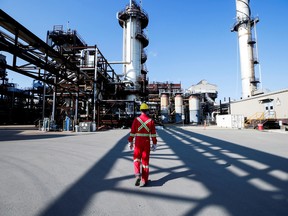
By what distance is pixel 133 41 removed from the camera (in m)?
30.3

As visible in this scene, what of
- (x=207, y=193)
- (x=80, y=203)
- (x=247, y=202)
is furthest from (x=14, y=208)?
(x=247, y=202)

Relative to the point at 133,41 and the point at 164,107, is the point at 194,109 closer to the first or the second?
the point at 164,107

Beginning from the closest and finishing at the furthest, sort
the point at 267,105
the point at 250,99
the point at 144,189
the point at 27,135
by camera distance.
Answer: the point at 144,189, the point at 27,135, the point at 267,105, the point at 250,99

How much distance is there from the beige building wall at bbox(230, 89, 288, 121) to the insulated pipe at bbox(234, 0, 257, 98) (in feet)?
25.4

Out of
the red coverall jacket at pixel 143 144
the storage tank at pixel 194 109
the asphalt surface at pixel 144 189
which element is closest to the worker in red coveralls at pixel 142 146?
the red coverall jacket at pixel 143 144

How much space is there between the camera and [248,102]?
2483 centimetres

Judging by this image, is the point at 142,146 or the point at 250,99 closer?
the point at 142,146

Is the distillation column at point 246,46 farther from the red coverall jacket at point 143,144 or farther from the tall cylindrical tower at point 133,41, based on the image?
the red coverall jacket at point 143,144

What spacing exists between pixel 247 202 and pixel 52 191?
3.40 m

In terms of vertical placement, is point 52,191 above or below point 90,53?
below

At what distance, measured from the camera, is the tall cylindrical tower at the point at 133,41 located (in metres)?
29.7

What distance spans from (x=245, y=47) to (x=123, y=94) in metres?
27.1

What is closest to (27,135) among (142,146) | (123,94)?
(142,146)

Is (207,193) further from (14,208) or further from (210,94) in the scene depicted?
(210,94)
